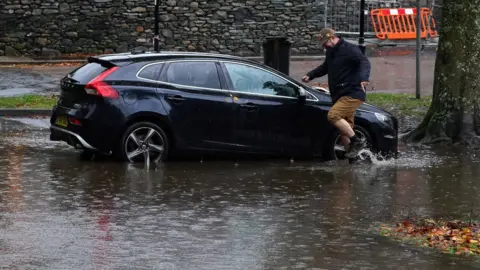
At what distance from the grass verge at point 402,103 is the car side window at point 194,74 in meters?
6.20

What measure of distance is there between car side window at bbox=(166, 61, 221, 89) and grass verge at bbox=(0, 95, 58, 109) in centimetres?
623

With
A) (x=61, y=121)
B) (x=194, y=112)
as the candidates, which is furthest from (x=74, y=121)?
(x=194, y=112)

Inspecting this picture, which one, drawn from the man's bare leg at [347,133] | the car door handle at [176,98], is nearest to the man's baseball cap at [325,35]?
the man's bare leg at [347,133]

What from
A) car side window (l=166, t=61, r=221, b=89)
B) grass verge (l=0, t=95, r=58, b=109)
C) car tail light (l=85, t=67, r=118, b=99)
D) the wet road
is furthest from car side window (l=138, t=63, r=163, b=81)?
the wet road

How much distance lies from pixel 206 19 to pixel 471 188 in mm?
20014

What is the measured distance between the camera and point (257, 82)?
14.3 metres

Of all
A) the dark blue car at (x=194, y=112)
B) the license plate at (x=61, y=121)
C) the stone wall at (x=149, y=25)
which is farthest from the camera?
the stone wall at (x=149, y=25)

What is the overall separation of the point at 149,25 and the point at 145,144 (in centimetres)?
1797

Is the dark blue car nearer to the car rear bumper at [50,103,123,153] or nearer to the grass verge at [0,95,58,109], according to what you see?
the car rear bumper at [50,103,123,153]

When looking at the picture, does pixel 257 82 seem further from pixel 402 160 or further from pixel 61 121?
pixel 61 121

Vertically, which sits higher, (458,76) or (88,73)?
(88,73)

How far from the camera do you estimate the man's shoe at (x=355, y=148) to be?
46.0 ft

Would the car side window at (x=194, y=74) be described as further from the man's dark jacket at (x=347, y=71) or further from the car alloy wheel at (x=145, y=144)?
the man's dark jacket at (x=347, y=71)

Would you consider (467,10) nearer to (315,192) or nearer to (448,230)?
(315,192)
